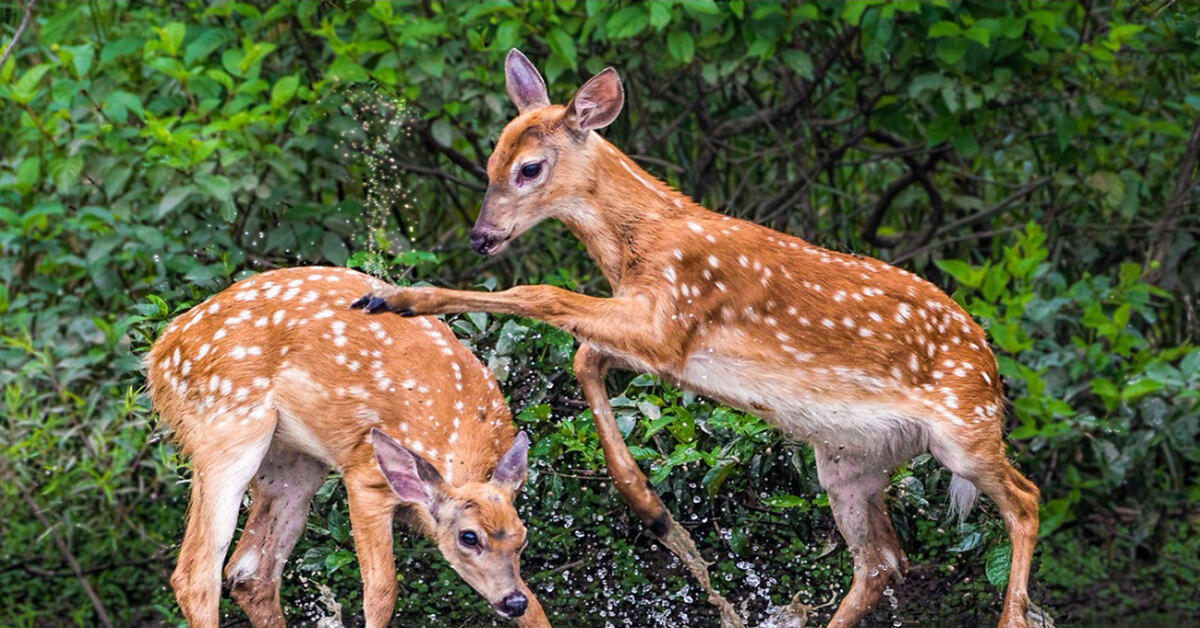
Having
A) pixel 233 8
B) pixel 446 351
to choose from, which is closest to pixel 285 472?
pixel 446 351

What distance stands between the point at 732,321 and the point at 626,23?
290 cm

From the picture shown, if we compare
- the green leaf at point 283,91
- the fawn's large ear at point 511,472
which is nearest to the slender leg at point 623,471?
the fawn's large ear at point 511,472

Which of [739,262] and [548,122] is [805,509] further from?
[548,122]

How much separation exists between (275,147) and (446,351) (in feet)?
10.1

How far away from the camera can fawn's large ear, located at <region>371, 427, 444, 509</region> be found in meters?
5.04

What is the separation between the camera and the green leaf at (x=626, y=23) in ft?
25.6

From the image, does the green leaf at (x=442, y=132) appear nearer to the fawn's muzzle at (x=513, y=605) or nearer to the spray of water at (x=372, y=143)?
the spray of water at (x=372, y=143)

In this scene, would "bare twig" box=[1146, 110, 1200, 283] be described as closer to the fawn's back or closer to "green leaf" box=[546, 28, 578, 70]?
"green leaf" box=[546, 28, 578, 70]

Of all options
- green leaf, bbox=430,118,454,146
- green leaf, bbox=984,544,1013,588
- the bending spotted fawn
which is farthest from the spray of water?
green leaf, bbox=984,544,1013,588

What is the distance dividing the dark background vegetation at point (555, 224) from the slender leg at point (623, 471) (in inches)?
47.3

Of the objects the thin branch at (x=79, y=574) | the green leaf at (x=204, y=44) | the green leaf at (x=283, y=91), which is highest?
the green leaf at (x=204, y=44)

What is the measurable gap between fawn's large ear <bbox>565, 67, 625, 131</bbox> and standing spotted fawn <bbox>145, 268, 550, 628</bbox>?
3.18 feet

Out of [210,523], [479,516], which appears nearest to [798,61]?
[479,516]

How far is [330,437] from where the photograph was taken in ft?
17.8
